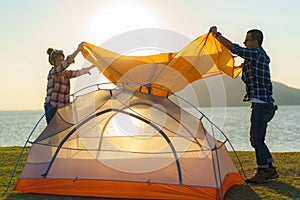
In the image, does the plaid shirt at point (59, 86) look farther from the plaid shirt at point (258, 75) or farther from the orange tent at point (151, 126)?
the plaid shirt at point (258, 75)

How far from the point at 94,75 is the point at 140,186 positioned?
1928 millimetres

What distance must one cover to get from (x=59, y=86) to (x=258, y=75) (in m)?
3.10

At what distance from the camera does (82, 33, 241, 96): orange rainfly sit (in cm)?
651

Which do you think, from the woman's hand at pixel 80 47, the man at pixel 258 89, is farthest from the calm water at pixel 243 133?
the woman's hand at pixel 80 47

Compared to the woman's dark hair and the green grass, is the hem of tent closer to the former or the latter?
the green grass

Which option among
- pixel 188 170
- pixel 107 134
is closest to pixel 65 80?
pixel 107 134

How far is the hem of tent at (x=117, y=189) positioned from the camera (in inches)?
229

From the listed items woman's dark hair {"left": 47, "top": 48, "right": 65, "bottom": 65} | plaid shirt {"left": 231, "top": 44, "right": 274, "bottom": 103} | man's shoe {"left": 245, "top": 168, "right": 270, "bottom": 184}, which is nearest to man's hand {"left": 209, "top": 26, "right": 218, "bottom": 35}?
plaid shirt {"left": 231, "top": 44, "right": 274, "bottom": 103}

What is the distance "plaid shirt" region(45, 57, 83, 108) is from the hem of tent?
137cm

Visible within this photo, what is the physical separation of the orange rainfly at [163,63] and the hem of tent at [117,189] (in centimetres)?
148

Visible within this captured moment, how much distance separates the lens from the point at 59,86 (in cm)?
711

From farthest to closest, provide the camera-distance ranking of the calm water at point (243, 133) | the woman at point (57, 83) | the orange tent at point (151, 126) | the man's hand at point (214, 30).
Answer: the calm water at point (243, 133), the woman at point (57, 83), the man's hand at point (214, 30), the orange tent at point (151, 126)

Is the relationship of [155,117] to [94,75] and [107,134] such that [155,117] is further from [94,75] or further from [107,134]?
[107,134]

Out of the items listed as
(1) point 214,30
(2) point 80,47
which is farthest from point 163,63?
(2) point 80,47
